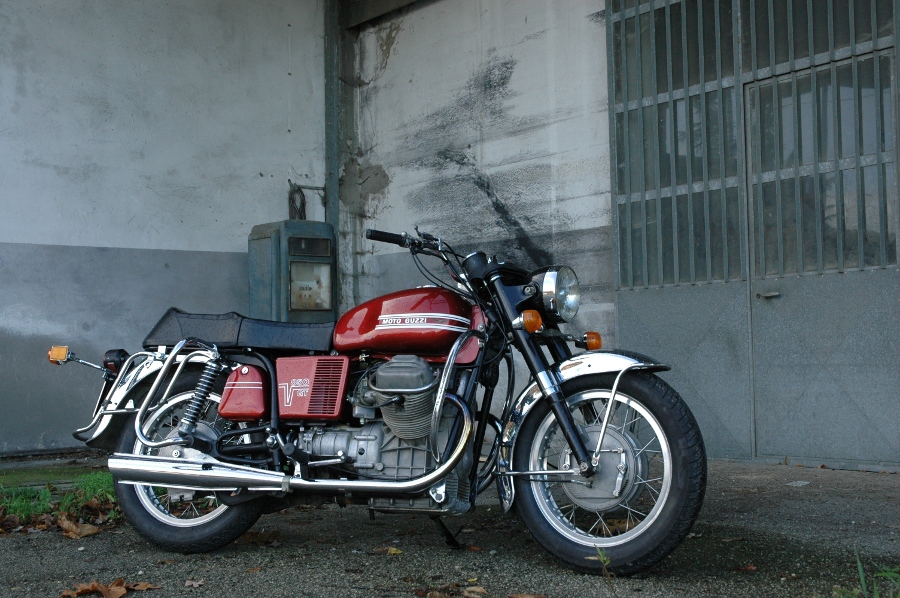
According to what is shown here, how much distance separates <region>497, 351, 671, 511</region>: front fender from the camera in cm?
309

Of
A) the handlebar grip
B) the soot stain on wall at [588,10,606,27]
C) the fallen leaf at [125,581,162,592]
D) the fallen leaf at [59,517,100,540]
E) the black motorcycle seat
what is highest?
the soot stain on wall at [588,10,606,27]

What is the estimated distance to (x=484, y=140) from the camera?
301 inches

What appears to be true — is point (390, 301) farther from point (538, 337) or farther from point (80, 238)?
point (80, 238)

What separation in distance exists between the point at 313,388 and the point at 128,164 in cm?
496

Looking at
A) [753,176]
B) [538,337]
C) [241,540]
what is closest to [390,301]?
[538,337]

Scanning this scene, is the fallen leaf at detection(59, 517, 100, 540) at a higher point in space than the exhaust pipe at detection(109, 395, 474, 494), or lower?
lower

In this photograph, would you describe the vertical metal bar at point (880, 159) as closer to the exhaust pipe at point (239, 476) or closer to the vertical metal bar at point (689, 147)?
the vertical metal bar at point (689, 147)

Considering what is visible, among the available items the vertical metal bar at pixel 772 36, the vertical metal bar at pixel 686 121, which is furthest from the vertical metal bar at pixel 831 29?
the vertical metal bar at pixel 686 121

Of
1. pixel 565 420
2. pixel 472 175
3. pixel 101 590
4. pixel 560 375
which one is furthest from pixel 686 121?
pixel 101 590

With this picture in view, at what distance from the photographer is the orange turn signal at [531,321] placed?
3.16 m

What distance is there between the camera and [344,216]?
8805 millimetres

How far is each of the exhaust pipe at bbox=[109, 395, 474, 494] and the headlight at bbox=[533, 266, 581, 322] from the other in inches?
18.3

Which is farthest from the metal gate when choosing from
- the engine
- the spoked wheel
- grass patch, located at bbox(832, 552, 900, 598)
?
the spoked wheel

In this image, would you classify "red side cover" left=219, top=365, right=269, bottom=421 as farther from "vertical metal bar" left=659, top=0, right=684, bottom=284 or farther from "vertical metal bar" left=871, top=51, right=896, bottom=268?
"vertical metal bar" left=871, top=51, right=896, bottom=268
